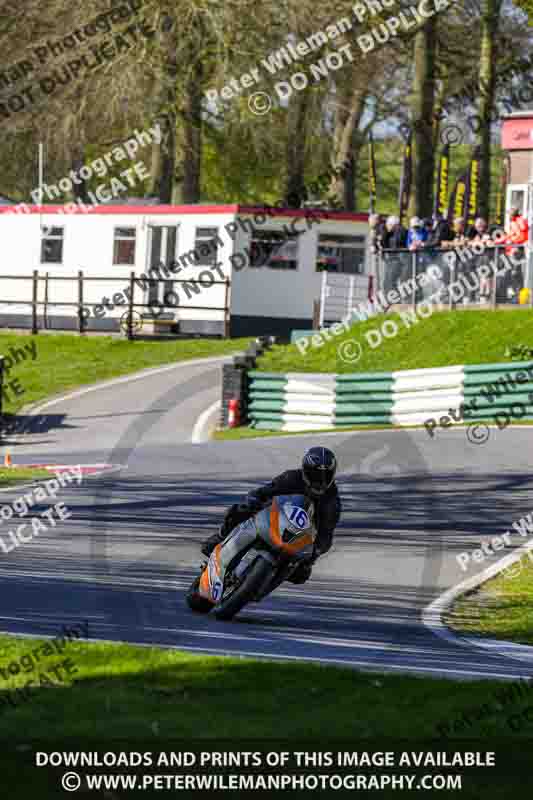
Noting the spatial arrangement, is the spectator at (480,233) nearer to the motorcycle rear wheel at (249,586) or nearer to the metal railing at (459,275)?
the metal railing at (459,275)

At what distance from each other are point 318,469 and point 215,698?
2.95 m

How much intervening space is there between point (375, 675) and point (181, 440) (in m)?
18.6

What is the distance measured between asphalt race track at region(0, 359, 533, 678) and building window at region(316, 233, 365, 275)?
37.7 ft

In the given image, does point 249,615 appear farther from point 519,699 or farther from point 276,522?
point 519,699

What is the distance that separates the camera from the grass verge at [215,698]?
6.53 m

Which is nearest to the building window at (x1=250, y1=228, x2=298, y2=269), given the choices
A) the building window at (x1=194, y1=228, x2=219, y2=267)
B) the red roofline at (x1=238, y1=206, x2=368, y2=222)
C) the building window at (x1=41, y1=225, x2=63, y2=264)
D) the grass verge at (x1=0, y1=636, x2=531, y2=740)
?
the red roofline at (x1=238, y1=206, x2=368, y2=222)

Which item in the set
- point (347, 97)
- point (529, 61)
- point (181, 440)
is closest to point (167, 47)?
point (347, 97)

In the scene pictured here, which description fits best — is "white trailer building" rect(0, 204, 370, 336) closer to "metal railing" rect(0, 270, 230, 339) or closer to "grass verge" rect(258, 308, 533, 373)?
"metal railing" rect(0, 270, 230, 339)

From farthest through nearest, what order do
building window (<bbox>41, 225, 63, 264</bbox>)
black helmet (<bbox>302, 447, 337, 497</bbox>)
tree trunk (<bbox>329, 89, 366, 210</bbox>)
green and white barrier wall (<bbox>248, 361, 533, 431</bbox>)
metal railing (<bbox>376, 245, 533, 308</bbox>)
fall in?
1. tree trunk (<bbox>329, 89, 366, 210</bbox>)
2. building window (<bbox>41, 225, 63, 264</bbox>)
3. metal railing (<bbox>376, 245, 533, 308</bbox>)
4. green and white barrier wall (<bbox>248, 361, 533, 431</bbox>)
5. black helmet (<bbox>302, 447, 337, 497</bbox>)

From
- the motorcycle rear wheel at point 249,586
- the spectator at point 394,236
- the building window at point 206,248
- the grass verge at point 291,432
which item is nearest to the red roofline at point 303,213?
the building window at point 206,248

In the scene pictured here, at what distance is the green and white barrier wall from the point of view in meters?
24.0

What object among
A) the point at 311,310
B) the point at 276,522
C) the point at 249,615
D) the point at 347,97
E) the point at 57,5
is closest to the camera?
the point at 276,522

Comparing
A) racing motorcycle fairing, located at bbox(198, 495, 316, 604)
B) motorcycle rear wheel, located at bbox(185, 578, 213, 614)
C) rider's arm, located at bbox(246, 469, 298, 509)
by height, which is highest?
rider's arm, located at bbox(246, 469, 298, 509)

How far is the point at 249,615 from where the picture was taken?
10555 millimetres
